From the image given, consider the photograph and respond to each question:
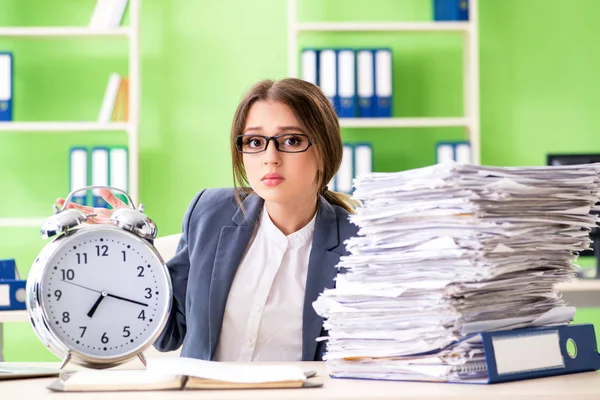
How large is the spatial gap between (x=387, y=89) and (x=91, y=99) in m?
1.54

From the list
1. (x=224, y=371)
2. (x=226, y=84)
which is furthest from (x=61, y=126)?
(x=224, y=371)

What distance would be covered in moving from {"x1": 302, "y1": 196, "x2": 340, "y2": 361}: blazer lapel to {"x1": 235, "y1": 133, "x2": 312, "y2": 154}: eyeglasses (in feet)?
0.71

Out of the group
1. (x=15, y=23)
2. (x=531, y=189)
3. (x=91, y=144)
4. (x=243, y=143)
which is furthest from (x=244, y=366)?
(x=15, y=23)

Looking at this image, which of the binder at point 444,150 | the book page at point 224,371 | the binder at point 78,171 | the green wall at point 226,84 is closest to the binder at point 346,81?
the green wall at point 226,84

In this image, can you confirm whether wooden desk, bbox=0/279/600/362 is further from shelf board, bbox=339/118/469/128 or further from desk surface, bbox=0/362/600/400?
desk surface, bbox=0/362/600/400

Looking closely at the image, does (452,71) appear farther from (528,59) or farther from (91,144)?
(91,144)

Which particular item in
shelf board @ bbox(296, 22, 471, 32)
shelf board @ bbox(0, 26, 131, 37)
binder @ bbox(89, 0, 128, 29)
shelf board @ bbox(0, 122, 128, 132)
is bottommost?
shelf board @ bbox(0, 122, 128, 132)

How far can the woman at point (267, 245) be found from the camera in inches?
67.2

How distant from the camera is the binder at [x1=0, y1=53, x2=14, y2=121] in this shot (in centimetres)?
403

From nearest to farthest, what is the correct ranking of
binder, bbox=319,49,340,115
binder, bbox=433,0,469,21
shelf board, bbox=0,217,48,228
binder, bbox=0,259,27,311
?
1. binder, bbox=0,259,27,311
2. shelf board, bbox=0,217,48,228
3. binder, bbox=319,49,340,115
4. binder, bbox=433,0,469,21

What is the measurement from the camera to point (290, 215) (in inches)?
74.1

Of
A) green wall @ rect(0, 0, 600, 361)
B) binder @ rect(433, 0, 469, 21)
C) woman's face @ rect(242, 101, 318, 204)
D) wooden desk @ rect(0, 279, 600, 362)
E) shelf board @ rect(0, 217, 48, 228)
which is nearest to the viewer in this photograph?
woman's face @ rect(242, 101, 318, 204)

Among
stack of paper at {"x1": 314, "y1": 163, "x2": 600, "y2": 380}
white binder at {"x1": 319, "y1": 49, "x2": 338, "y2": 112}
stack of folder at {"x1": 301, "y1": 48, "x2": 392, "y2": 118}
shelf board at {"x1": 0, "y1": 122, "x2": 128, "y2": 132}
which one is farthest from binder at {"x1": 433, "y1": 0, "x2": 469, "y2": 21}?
stack of paper at {"x1": 314, "y1": 163, "x2": 600, "y2": 380}

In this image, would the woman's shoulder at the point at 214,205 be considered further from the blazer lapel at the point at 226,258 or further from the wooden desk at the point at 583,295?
the wooden desk at the point at 583,295
